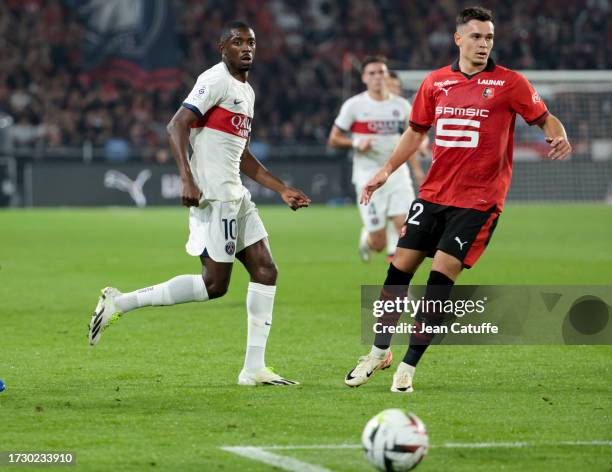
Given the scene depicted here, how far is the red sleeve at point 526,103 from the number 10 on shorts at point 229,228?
72.8 inches

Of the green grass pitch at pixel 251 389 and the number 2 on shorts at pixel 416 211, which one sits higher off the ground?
the number 2 on shorts at pixel 416 211

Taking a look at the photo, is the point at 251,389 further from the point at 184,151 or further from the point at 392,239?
the point at 392,239

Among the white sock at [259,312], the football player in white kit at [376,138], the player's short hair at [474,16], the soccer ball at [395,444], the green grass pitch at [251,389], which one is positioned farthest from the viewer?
the football player in white kit at [376,138]

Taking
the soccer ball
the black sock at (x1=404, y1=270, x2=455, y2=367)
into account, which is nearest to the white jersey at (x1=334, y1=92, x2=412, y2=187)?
the black sock at (x1=404, y1=270, x2=455, y2=367)

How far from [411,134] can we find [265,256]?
3.93 feet

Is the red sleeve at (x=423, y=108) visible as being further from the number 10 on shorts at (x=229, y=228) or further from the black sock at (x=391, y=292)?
the number 10 on shorts at (x=229, y=228)

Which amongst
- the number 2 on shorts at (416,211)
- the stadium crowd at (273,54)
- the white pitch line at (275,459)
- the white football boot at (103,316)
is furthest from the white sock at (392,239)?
the stadium crowd at (273,54)

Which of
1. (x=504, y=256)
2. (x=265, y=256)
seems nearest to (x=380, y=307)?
(x=265, y=256)

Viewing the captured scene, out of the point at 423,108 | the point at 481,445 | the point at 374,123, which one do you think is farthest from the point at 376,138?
the point at 481,445

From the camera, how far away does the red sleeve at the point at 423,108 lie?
7734mm

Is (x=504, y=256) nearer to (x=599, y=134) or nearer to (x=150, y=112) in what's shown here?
(x=599, y=134)

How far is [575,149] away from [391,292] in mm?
21936

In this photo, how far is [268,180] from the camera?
823 centimetres

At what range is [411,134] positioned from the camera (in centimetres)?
790
